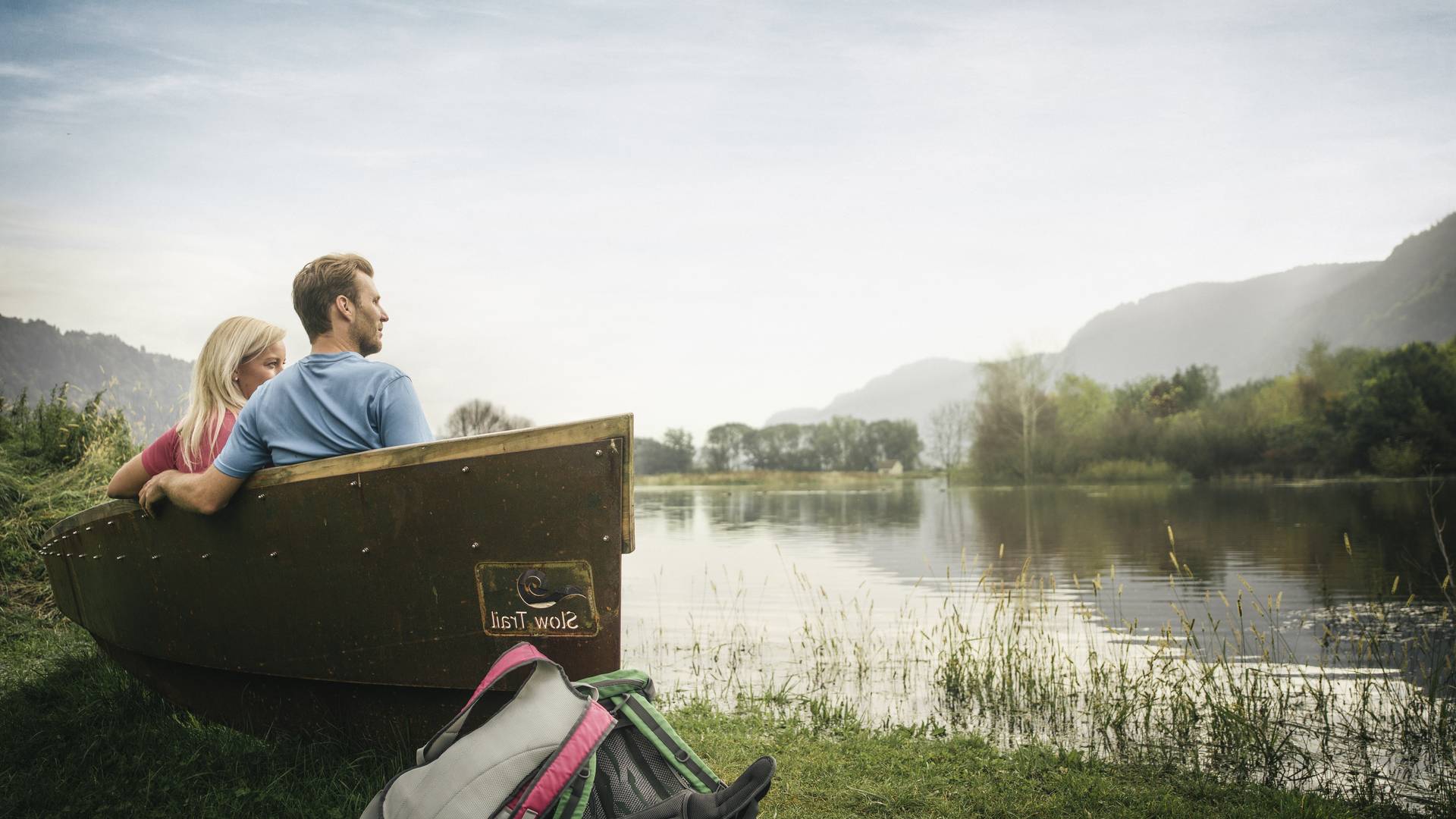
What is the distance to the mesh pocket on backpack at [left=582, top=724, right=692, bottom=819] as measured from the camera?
7.05 feet

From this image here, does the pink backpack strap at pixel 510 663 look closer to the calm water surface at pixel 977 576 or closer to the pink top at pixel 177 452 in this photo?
the pink top at pixel 177 452

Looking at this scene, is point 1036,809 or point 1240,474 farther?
point 1240,474

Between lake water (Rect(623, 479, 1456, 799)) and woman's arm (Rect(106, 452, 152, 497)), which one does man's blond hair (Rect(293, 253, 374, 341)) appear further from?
lake water (Rect(623, 479, 1456, 799))

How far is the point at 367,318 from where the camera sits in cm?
314

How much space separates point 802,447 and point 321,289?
3345 inches

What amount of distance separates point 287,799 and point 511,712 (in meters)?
1.43

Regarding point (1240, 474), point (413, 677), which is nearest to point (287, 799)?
point (413, 677)

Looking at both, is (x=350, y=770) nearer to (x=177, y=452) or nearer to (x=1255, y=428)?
(x=177, y=452)

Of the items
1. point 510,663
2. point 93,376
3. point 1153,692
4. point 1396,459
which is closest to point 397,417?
point 510,663

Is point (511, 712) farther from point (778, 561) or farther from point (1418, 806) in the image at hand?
point (778, 561)

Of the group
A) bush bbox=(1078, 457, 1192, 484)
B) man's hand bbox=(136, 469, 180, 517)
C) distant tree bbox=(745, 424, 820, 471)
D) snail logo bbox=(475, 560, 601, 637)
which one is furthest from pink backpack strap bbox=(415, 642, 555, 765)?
distant tree bbox=(745, 424, 820, 471)

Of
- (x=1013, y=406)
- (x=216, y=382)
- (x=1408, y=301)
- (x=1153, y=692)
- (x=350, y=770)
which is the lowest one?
(x=1153, y=692)

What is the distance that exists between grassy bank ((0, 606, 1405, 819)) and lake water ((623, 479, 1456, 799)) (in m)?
1.06

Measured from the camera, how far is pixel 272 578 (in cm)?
319
